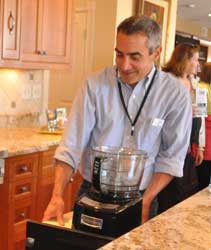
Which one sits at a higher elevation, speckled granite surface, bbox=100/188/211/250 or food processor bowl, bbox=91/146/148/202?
food processor bowl, bbox=91/146/148/202

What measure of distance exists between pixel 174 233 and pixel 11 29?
88.5 inches

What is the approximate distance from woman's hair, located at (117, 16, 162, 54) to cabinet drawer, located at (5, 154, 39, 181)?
1.37 metres

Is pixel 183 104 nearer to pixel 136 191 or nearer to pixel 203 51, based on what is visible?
pixel 136 191

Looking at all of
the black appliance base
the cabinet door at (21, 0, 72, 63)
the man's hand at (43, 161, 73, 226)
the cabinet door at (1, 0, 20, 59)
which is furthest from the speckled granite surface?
the cabinet door at (21, 0, 72, 63)

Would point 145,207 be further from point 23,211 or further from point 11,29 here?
point 11,29

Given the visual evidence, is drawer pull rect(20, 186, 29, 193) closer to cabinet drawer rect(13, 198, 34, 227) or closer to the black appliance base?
cabinet drawer rect(13, 198, 34, 227)

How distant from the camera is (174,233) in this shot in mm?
1171

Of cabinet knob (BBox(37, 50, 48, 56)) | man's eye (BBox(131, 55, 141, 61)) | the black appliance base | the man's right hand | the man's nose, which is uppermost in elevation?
cabinet knob (BBox(37, 50, 48, 56))

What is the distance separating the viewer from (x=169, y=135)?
5.81 feet

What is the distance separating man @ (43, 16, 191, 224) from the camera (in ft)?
5.61

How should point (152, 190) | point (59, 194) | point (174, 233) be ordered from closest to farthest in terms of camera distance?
1. point (174, 233)
2. point (59, 194)
3. point (152, 190)

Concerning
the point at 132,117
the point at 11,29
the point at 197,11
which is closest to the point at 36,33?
the point at 11,29

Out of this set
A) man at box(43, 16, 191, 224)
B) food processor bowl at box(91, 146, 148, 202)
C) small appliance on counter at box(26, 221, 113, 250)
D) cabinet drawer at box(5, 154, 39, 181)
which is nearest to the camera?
small appliance on counter at box(26, 221, 113, 250)

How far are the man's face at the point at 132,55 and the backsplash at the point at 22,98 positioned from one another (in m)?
2.03
